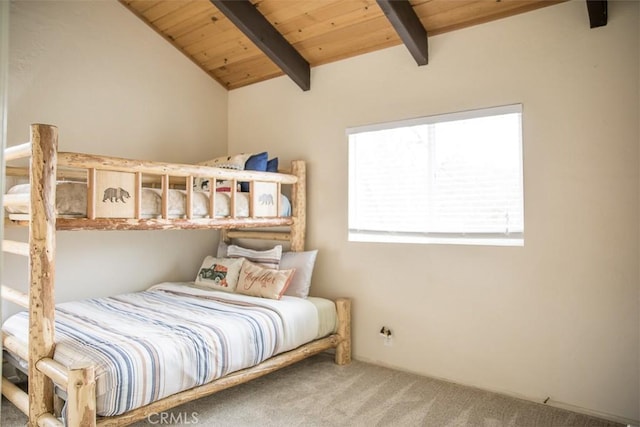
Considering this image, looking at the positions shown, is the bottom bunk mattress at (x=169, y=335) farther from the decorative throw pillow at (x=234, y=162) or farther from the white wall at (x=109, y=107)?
the decorative throw pillow at (x=234, y=162)

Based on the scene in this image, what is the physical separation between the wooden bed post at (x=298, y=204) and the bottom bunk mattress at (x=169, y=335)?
519 mm

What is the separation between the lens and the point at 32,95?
2.92 m

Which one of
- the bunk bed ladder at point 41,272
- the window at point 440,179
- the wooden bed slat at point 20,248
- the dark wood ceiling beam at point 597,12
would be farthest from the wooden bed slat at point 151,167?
the dark wood ceiling beam at point 597,12

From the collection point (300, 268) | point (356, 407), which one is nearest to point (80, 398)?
point (356, 407)

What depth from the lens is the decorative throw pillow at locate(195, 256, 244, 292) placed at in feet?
10.7

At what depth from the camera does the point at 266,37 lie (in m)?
3.02

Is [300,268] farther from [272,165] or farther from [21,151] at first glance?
[21,151]

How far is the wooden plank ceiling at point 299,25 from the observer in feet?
8.74

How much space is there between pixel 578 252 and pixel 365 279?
1.33 metres

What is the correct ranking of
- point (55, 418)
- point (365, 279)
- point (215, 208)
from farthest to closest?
point (365, 279) < point (215, 208) < point (55, 418)

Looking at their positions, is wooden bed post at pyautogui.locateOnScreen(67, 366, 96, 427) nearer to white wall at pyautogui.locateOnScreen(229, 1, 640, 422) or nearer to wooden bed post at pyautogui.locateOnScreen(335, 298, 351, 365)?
wooden bed post at pyautogui.locateOnScreen(335, 298, 351, 365)

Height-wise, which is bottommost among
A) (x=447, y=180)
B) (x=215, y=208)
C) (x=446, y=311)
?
(x=446, y=311)

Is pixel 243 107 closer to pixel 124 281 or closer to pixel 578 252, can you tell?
pixel 124 281

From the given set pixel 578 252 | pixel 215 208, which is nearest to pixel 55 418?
pixel 215 208
